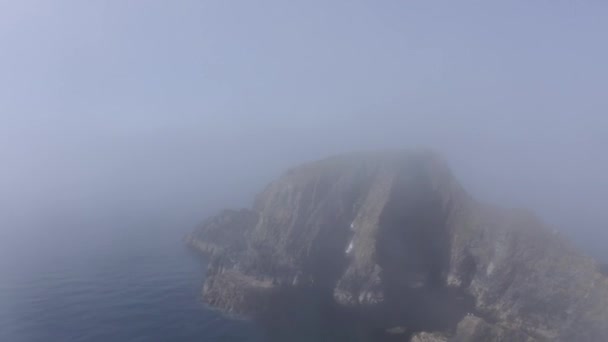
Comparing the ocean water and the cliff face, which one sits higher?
the cliff face

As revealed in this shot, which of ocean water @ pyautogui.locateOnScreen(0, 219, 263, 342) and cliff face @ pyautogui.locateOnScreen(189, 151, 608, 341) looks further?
ocean water @ pyautogui.locateOnScreen(0, 219, 263, 342)

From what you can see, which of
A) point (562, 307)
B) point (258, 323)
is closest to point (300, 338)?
point (258, 323)

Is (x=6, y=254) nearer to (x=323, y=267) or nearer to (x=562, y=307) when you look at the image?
(x=323, y=267)

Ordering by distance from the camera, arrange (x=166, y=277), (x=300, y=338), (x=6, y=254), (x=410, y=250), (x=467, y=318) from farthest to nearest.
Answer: (x=6, y=254) < (x=166, y=277) < (x=410, y=250) < (x=300, y=338) < (x=467, y=318)

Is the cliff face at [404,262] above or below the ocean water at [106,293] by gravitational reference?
above

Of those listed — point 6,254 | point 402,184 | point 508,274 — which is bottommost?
point 6,254

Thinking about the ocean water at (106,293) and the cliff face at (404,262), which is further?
the ocean water at (106,293)
